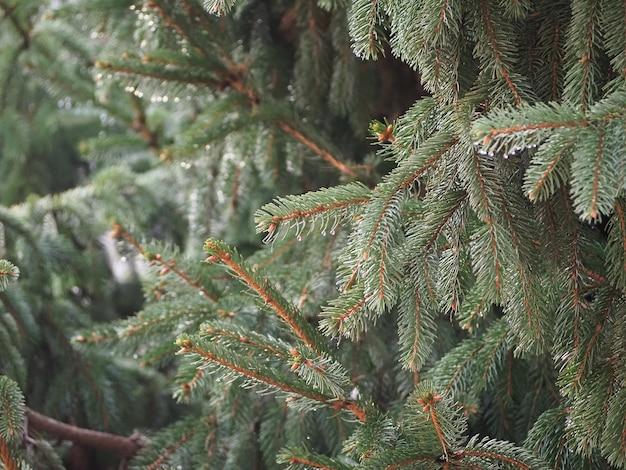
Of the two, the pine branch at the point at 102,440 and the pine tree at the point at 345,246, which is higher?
the pine tree at the point at 345,246

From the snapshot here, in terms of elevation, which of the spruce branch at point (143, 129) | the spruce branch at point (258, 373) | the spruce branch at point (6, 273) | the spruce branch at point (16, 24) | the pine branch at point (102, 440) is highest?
the spruce branch at point (16, 24)

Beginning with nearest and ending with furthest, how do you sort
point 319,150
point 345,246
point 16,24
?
point 345,246 < point 319,150 < point 16,24

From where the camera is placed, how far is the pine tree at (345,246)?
93cm

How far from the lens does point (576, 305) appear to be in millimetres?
997

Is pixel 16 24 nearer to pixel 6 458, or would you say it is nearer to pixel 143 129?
pixel 143 129

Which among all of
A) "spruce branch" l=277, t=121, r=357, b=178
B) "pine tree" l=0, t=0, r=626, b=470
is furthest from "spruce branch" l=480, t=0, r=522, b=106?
"spruce branch" l=277, t=121, r=357, b=178

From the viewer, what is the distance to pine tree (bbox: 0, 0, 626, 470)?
3.04ft

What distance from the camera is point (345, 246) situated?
1.29 m

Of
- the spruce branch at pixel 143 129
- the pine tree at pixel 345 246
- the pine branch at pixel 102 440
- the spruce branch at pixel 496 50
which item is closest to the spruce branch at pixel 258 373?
the pine tree at pixel 345 246

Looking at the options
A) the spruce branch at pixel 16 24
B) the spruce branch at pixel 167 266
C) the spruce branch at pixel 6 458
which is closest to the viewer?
the spruce branch at pixel 6 458

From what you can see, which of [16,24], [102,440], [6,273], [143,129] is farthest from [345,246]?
[16,24]

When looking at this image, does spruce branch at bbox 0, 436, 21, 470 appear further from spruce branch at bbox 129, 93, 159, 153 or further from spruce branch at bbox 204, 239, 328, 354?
spruce branch at bbox 129, 93, 159, 153

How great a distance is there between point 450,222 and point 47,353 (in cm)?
141

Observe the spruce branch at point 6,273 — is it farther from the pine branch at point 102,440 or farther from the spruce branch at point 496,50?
the spruce branch at point 496,50
